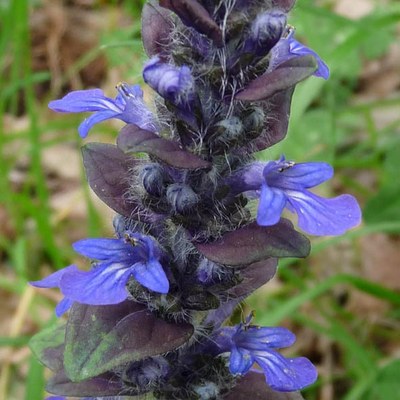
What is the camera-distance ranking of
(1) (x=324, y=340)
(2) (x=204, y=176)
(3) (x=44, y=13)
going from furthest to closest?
(3) (x=44, y=13) → (1) (x=324, y=340) → (2) (x=204, y=176)

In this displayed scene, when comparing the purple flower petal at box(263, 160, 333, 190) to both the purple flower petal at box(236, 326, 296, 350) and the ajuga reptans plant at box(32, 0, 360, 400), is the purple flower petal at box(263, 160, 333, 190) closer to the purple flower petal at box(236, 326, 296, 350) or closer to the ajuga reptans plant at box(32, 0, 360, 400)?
the ajuga reptans plant at box(32, 0, 360, 400)

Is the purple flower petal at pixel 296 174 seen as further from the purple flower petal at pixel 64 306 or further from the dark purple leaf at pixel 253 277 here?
the purple flower petal at pixel 64 306

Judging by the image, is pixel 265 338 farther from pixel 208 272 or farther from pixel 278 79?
pixel 278 79

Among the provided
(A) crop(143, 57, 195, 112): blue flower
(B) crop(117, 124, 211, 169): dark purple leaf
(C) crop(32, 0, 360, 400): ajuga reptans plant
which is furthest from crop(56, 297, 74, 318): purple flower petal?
(A) crop(143, 57, 195, 112): blue flower

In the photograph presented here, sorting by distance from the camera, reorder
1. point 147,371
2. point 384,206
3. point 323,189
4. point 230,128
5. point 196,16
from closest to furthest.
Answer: point 196,16 < point 230,128 < point 147,371 < point 384,206 < point 323,189

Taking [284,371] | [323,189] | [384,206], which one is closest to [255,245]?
[284,371]

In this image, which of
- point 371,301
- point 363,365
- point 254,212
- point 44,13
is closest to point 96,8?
point 44,13

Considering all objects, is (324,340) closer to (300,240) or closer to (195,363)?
(195,363)
